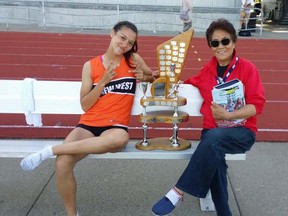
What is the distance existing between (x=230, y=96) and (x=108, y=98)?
36.5 inches

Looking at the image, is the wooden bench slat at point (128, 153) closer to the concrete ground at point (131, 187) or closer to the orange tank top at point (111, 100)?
the orange tank top at point (111, 100)

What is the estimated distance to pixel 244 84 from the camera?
2.90 m

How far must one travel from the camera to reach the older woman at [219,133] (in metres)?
2.71

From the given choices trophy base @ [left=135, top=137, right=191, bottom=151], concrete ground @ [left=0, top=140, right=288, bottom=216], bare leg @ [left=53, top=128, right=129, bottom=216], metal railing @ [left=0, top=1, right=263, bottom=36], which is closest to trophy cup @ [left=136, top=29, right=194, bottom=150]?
trophy base @ [left=135, top=137, right=191, bottom=151]

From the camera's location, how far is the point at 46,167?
4039 mm

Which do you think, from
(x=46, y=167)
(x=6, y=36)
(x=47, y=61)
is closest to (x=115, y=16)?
(x=6, y=36)

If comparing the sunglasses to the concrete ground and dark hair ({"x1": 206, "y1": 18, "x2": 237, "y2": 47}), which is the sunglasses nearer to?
dark hair ({"x1": 206, "y1": 18, "x2": 237, "y2": 47})

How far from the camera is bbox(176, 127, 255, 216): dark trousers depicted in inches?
106

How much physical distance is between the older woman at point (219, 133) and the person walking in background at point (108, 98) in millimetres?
534

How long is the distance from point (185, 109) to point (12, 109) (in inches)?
59.0

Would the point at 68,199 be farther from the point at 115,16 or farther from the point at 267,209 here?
the point at 115,16

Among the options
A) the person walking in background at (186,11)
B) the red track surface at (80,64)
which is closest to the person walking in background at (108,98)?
the red track surface at (80,64)

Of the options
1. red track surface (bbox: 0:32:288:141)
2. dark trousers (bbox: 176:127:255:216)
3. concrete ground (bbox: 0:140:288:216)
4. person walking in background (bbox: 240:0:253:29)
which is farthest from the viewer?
person walking in background (bbox: 240:0:253:29)

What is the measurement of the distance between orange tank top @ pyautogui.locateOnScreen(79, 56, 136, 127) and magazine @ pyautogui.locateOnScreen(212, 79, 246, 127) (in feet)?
2.32
